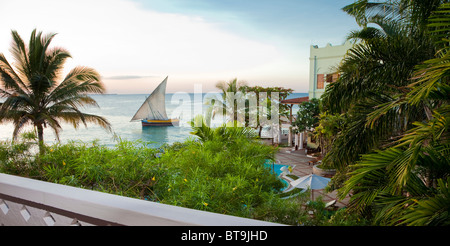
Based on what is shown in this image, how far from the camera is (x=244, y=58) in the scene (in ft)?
123

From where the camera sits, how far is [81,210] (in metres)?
0.99

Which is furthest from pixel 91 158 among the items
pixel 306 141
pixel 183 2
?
pixel 306 141

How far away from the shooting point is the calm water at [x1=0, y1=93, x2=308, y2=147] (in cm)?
3894

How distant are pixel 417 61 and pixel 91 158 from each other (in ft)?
12.8

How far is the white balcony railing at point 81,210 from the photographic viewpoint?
33.2 inches

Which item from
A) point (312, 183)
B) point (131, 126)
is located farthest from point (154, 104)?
point (312, 183)

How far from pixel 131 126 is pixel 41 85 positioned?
40.7 m

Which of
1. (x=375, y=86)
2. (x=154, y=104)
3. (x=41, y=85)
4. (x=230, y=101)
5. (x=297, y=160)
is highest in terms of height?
(x=41, y=85)

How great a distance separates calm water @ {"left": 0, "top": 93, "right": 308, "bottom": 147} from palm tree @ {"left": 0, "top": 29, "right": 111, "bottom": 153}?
36.9 feet

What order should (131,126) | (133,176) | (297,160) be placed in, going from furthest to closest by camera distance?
(131,126) → (297,160) → (133,176)

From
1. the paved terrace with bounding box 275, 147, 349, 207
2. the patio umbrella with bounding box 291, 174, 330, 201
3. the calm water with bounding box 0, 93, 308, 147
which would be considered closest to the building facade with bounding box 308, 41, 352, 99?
the paved terrace with bounding box 275, 147, 349, 207

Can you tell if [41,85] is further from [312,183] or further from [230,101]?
[230,101]

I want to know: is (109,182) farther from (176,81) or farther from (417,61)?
(176,81)

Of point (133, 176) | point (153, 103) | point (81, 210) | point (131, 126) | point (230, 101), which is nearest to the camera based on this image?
point (81, 210)
